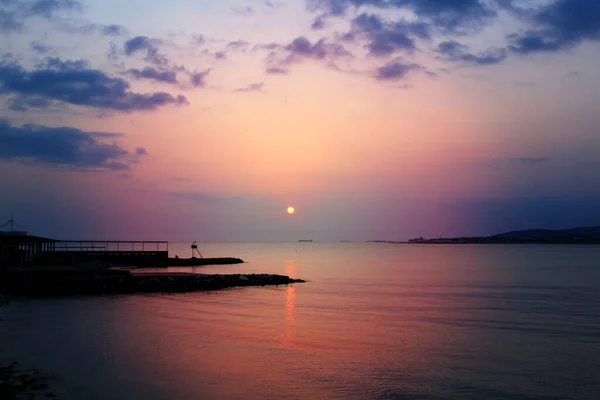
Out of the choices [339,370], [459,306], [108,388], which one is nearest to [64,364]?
[108,388]

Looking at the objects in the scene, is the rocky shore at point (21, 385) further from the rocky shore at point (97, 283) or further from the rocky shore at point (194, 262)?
the rocky shore at point (194, 262)

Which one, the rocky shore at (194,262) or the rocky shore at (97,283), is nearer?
the rocky shore at (97,283)

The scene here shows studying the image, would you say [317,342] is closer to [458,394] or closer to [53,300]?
[458,394]

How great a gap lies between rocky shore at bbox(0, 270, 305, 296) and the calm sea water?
4566 mm

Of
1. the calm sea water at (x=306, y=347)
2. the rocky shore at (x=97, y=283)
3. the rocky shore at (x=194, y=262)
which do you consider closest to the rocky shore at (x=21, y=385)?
the calm sea water at (x=306, y=347)

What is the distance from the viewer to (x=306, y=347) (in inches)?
825

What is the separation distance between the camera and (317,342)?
72.3ft

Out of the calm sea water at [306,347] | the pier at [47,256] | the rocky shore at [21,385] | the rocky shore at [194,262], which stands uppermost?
the pier at [47,256]

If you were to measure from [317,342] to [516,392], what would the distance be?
869 cm

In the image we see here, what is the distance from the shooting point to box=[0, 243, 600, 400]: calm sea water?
1534 cm

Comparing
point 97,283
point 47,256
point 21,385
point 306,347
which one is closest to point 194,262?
point 47,256

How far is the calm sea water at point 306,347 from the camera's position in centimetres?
1534

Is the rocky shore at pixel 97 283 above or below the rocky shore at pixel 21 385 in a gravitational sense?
above

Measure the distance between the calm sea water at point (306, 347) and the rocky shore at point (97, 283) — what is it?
180 inches
